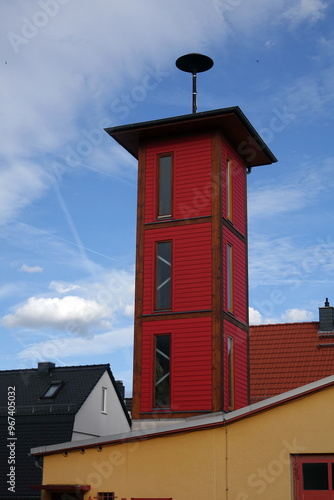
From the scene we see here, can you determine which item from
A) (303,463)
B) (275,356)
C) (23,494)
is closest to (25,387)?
(23,494)

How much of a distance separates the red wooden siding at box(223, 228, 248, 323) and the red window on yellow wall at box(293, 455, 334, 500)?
25.8 feet

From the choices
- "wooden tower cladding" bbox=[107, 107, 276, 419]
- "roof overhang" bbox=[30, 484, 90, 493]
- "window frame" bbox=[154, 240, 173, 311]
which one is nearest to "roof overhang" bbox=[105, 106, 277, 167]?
"wooden tower cladding" bbox=[107, 107, 276, 419]

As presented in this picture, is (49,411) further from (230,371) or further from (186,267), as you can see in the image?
(186,267)

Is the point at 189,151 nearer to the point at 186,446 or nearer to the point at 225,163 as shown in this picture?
the point at 225,163

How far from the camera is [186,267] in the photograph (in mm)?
23188

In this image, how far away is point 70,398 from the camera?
1391 inches

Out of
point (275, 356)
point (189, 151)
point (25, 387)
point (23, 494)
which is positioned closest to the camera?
point (189, 151)

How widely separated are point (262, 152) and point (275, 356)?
10.7 m

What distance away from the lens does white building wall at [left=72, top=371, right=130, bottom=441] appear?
3462 cm

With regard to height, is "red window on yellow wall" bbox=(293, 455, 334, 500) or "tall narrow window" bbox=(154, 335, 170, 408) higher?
"tall narrow window" bbox=(154, 335, 170, 408)

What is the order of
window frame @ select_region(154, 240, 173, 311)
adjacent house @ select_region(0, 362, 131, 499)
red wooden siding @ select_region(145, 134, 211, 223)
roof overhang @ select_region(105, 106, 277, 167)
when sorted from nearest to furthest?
window frame @ select_region(154, 240, 173, 311)
roof overhang @ select_region(105, 106, 277, 167)
red wooden siding @ select_region(145, 134, 211, 223)
adjacent house @ select_region(0, 362, 131, 499)

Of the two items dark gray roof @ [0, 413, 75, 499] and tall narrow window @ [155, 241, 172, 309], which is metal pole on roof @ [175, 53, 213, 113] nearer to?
tall narrow window @ [155, 241, 172, 309]

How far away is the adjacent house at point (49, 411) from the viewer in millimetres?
32294

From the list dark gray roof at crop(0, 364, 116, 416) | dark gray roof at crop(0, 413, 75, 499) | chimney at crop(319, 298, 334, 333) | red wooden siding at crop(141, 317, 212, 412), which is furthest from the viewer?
dark gray roof at crop(0, 364, 116, 416)
